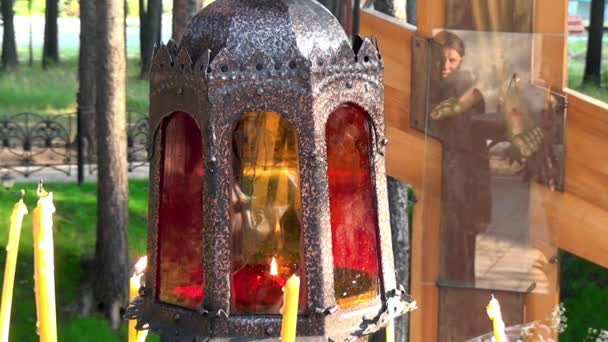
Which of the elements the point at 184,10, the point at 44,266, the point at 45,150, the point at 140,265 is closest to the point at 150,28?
the point at 45,150

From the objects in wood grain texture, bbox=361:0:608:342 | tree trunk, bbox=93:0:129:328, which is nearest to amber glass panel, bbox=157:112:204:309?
wood grain texture, bbox=361:0:608:342

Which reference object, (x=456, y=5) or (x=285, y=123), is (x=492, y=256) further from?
(x=285, y=123)

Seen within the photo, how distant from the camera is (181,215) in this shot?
2.43 meters

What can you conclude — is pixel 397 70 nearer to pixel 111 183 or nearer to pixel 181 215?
pixel 181 215

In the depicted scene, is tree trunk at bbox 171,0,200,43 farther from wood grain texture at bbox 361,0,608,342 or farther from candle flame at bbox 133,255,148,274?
candle flame at bbox 133,255,148,274

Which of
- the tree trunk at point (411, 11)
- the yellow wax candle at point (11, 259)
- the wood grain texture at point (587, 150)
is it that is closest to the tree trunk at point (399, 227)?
the tree trunk at point (411, 11)

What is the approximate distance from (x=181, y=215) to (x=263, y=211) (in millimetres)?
237

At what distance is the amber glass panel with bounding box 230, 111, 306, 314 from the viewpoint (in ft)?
7.36

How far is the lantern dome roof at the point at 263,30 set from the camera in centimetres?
218

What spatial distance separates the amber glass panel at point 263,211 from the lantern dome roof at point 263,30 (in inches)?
5.2

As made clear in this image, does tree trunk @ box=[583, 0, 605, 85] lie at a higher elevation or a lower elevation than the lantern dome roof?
lower

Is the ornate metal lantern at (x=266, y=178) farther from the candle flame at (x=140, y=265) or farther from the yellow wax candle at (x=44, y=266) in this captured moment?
the yellow wax candle at (x=44, y=266)

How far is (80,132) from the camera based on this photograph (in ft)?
45.1

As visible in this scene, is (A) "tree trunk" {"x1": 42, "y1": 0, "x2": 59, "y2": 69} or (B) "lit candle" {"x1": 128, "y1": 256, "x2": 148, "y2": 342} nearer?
(B) "lit candle" {"x1": 128, "y1": 256, "x2": 148, "y2": 342}
